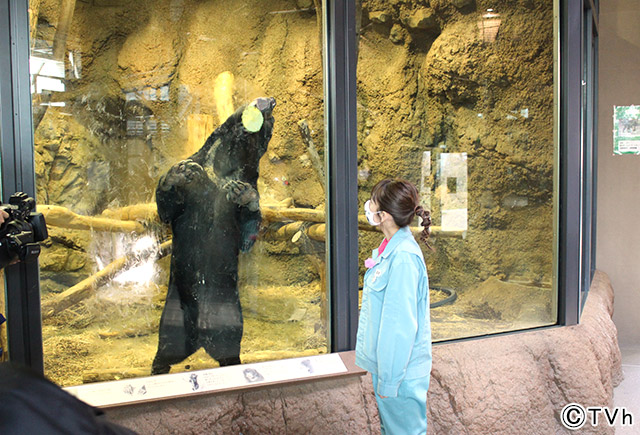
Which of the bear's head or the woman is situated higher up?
the bear's head

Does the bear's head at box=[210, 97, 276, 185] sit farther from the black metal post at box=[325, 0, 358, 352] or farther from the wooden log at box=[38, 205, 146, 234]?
the wooden log at box=[38, 205, 146, 234]

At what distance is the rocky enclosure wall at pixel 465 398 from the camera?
7.90 ft

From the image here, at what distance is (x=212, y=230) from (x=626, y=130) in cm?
447

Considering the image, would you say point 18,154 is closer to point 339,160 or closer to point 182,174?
point 182,174

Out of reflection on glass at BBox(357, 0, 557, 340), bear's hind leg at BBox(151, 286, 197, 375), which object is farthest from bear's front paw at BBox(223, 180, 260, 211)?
reflection on glass at BBox(357, 0, 557, 340)

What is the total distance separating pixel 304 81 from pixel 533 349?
2136 millimetres

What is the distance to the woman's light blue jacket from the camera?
1774 mm

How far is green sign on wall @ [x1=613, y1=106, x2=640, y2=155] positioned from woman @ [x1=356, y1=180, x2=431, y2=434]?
13.4ft

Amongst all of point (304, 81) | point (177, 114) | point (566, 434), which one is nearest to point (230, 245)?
point (177, 114)

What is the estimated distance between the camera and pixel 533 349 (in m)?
3.08

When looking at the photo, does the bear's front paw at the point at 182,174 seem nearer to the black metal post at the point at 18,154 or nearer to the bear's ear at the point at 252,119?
the bear's ear at the point at 252,119

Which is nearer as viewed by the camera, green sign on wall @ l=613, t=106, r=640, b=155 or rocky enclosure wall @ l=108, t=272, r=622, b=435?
Result: rocky enclosure wall @ l=108, t=272, r=622, b=435

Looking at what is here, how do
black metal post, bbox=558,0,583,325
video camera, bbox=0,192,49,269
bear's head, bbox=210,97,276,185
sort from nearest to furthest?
video camera, bbox=0,192,49,269
bear's head, bbox=210,97,276,185
black metal post, bbox=558,0,583,325

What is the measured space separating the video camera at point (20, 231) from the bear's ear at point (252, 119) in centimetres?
111
